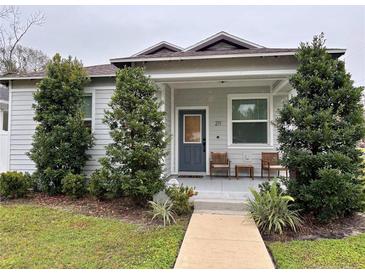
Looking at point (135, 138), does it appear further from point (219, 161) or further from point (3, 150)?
point (3, 150)

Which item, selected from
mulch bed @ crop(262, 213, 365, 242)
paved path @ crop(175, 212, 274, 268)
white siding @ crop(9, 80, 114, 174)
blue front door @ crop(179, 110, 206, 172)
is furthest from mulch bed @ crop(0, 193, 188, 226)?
blue front door @ crop(179, 110, 206, 172)

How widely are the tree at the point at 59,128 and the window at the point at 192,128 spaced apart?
3.21m

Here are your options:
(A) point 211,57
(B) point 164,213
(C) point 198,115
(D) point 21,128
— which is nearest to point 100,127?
(D) point 21,128

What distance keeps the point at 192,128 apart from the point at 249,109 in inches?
80.1

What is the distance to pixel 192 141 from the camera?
8.38 metres

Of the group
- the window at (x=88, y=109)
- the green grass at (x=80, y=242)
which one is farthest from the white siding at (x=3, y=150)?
the green grass at (x=80, y=242)

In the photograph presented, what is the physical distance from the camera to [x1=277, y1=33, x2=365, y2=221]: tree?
175 inches

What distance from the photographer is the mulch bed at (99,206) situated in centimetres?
512

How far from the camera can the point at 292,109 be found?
4.84 m

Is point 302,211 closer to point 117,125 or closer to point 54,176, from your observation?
point 117,125

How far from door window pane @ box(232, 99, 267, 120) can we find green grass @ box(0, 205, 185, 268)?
482 centimetres

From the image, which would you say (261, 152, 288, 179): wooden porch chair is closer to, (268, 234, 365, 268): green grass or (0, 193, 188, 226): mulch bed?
(268, 234, 365, 268): green grass

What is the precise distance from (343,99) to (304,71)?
3.04 ft

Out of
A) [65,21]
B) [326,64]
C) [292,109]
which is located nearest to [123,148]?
[292,109]
